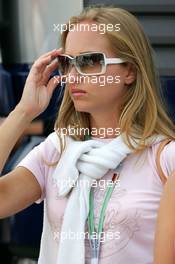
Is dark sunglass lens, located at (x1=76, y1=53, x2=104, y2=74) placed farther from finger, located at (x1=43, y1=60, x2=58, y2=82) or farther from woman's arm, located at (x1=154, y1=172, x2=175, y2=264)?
woman's arm, located at (x1=154, y1=172, x2=175, y2=264)

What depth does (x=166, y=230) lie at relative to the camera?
1.38 m

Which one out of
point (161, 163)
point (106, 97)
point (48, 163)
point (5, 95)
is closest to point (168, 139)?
point (161, 163)

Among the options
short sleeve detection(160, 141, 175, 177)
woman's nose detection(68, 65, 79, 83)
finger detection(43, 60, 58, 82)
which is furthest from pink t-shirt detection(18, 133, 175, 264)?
finger detection(43, 60, 58, 82)

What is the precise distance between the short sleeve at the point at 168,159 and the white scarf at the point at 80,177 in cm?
4

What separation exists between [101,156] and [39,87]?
0.30m

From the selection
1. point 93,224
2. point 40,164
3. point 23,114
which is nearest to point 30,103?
point 23,114

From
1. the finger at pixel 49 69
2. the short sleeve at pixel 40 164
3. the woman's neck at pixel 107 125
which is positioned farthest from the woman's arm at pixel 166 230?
the finger at pixel 49 69

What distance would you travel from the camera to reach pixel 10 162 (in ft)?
7.98

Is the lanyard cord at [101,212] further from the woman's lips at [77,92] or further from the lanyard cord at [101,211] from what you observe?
the woman's lips at [77,92]

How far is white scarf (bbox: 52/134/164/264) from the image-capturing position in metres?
1.55

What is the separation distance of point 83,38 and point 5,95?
0.77 metres

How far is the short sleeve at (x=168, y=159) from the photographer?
1.53 meters

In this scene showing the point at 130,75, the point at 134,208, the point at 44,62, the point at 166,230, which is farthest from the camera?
the point at 44,62

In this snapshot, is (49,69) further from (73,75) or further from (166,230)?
(166,230)
